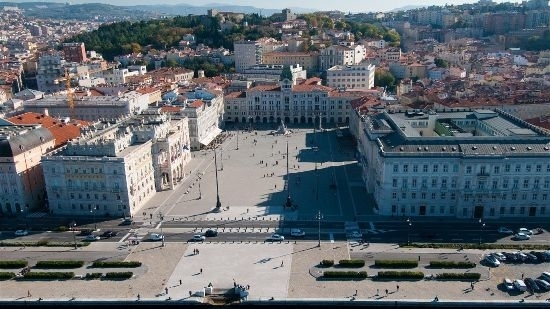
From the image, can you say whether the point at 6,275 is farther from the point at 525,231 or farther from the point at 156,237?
the point at 525,231

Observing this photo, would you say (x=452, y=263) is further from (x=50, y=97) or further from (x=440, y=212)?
(x=50, y=97)

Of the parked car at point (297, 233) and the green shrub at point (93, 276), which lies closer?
the green shrub at point (93, 276)

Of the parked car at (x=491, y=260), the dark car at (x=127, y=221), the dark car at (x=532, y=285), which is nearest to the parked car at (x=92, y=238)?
the dark car at (x=127, y=221)

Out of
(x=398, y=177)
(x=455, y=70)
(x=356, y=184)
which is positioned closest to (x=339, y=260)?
(x=398, y=177)

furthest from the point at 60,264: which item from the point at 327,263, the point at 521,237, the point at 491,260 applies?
the point at 521,237

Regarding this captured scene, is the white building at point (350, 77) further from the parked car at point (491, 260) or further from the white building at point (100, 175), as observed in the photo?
the parked car at point (491, 260)
